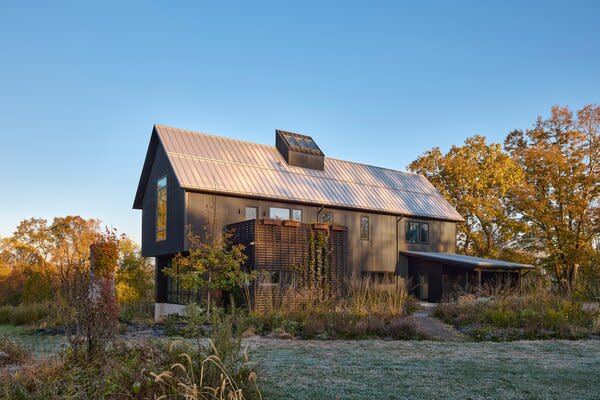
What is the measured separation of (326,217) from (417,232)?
243 inches

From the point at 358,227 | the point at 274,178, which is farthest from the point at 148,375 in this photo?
the point at 358,227

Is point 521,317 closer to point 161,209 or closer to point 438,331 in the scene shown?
point 438,331

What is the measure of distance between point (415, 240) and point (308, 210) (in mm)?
6981

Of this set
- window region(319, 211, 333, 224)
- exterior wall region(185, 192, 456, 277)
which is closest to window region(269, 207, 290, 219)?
exterior wall region(185, 192, 456, 277)

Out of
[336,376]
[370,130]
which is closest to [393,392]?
[336,376]

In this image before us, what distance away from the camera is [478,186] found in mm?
34750

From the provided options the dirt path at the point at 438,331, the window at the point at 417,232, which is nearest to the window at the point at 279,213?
the window at the point at 417,232

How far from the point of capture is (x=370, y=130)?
17.5m

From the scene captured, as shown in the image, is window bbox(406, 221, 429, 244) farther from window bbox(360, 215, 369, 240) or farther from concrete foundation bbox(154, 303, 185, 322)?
concrete foundation bbox(154, 303, 185, 322)

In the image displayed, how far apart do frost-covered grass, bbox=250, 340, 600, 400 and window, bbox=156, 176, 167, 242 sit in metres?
12.6

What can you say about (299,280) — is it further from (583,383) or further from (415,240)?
(583,383)

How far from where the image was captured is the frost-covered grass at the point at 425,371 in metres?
5.54

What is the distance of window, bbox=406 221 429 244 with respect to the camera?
26266 millimetres

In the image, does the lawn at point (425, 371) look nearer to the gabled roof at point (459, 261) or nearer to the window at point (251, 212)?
the window at point (251, 212)
